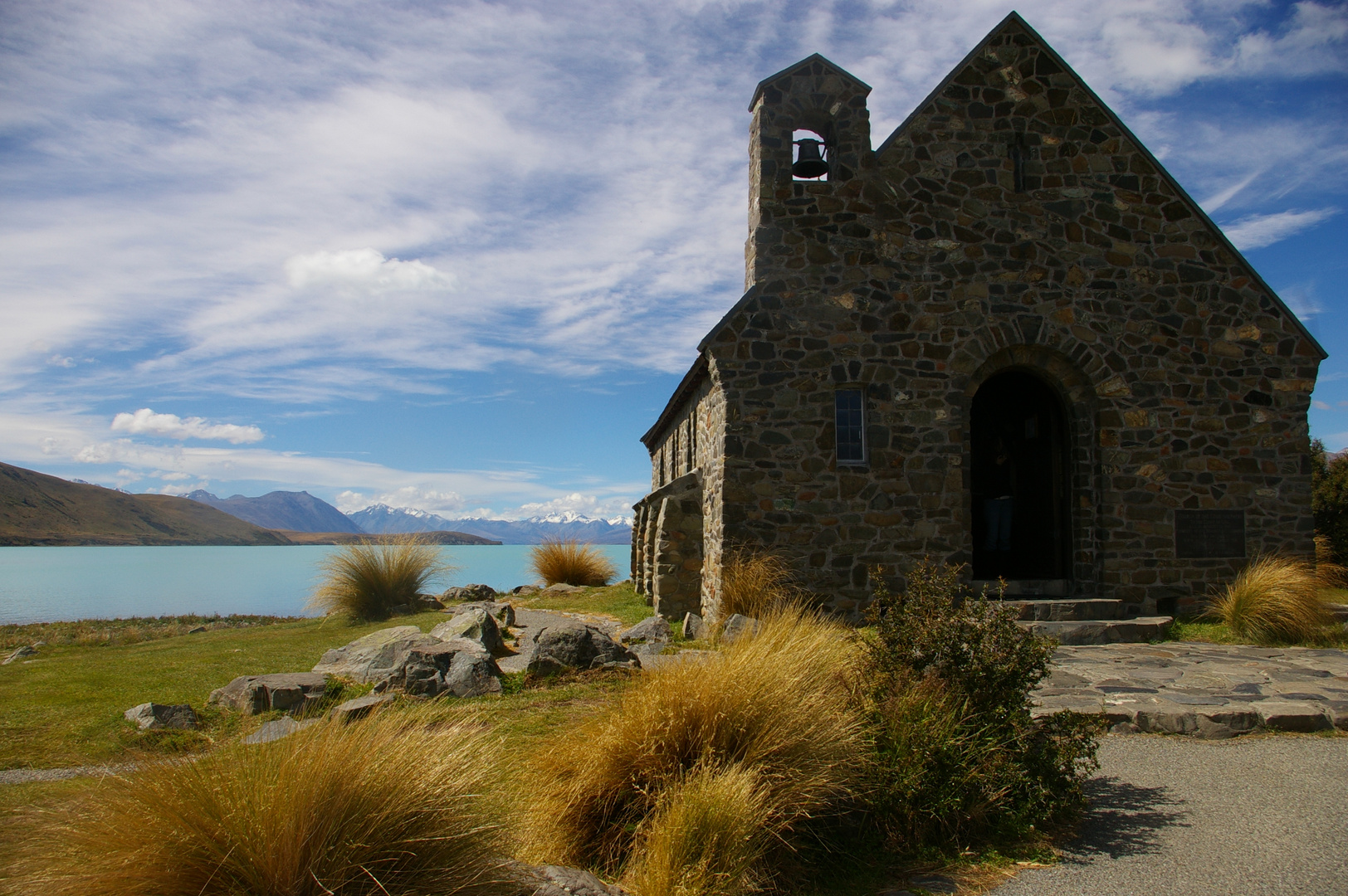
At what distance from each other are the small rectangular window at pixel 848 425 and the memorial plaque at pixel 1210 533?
5.55 m

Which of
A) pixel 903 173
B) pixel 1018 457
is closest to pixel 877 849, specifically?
pixel 903 173

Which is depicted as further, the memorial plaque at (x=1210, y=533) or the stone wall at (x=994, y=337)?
the memorial plaque at (x=1210, y=533)

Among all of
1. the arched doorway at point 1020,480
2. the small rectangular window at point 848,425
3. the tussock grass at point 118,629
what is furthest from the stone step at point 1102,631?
the tussock grass at point 118,629

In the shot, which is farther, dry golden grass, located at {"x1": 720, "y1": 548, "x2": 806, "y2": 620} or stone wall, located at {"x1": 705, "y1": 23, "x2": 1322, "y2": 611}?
stone wall, located at {"x1": 705, "y1": 23, "x2": 1322, "y2": 611}

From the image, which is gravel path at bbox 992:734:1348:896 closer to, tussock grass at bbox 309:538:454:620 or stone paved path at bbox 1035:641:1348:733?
stone paved path at bbox 1035:641:1348:733

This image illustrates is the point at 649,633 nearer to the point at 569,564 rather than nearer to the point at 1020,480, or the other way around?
the point at 1020,480

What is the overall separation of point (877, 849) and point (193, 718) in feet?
19.5

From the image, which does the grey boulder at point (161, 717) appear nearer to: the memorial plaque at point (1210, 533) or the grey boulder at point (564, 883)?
the grey boulder at point (564, 883)

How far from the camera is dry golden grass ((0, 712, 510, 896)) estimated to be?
2936 millimetres

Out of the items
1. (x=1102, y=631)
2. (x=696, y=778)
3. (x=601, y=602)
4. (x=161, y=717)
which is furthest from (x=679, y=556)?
(x=696, y=778)

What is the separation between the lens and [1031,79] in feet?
42.6

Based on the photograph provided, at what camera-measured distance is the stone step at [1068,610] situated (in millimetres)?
11562

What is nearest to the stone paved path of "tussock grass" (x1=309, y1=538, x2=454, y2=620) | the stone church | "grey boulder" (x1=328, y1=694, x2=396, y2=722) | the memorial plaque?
the memorial plaque

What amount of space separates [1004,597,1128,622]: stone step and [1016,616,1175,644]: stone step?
0.16 meters
